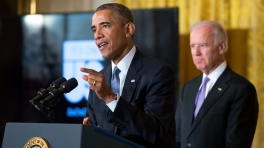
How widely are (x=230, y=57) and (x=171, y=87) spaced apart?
2.26 metres

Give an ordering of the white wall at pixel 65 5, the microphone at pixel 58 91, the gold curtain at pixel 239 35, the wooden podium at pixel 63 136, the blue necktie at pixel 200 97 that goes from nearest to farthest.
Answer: the wooden podium at pixel 63 136 < the microphone at pixel 58 91 < the blue necktie at pixel 200 97 < the gold curtain at pixel 239 35 < the white wall at pixel 65 5

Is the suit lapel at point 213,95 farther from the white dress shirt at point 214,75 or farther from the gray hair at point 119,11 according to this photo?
the gray hair at point 119,11

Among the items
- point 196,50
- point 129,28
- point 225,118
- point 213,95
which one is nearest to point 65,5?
point 196,50

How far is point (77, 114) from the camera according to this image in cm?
487

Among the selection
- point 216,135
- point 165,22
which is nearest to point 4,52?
→ point 165,22

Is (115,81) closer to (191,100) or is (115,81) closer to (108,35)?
(108,35)

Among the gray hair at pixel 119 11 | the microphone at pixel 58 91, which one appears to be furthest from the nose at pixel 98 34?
the microphone at pixel 58 91

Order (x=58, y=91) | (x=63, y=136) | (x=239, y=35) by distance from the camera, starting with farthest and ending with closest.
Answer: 1. (x=239, y=35)
2. (x=58, y=91)
3. (x=63, y=136)

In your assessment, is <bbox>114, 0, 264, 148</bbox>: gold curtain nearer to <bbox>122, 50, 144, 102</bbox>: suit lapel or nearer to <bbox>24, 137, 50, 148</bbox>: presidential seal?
<bbox>122, 50, 144, 102</bbox>: suit lapel

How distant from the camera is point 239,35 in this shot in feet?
14.7

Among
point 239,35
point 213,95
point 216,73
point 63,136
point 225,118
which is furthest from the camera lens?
point 239,35

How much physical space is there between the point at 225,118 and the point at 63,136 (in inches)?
64.1

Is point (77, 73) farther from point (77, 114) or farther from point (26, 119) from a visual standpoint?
point (26, 119)

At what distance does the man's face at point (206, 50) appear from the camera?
11.3 ft
